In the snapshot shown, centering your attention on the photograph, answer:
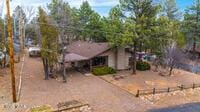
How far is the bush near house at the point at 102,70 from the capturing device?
30955mm

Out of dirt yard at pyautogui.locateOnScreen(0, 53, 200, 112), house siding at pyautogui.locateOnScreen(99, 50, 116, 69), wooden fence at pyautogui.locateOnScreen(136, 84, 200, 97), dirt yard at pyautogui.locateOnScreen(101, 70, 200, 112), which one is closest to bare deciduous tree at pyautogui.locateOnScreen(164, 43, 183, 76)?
dirt yard at pyautogui.locateOnScreen(101, 70, 200, 112)

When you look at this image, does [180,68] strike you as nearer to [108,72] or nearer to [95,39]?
[108,72]

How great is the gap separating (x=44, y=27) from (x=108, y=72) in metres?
9.87

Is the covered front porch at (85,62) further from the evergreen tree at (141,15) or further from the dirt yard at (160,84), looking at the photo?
the evergreen tree at (141,15)

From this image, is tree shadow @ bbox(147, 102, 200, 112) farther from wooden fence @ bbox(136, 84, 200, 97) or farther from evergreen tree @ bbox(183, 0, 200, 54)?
evergreen tree @ bbox(183, 0, 200, 54)

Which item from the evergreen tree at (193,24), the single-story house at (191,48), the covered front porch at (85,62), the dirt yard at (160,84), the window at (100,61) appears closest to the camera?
the dirt yard at (160,84)

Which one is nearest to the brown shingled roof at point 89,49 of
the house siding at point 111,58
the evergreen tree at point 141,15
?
the house siding at point 111,58

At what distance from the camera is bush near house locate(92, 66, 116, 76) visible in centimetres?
3095

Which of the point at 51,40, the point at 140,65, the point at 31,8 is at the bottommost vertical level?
the point at 140,65

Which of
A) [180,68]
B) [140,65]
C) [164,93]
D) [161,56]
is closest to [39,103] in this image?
[164,93]

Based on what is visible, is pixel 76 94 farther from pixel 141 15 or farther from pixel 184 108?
pixel 141 15

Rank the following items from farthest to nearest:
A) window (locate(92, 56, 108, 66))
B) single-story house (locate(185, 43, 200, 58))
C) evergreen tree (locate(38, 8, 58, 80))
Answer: single-story house (locate(185, 43, 200, 58)), window (locate(92, 56, 108, 66)), evergreen tree (locate(38, 8, 58, 80))

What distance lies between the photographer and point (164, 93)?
2453cm

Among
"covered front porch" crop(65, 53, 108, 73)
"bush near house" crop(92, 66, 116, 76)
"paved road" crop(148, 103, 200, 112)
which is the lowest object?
"paved road" crop(148, 103, 200, 112)
